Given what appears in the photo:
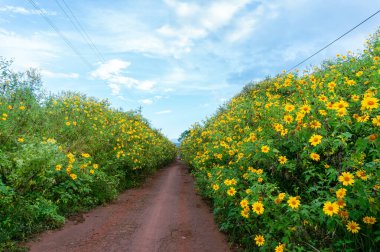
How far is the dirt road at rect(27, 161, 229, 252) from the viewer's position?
555 centimetres

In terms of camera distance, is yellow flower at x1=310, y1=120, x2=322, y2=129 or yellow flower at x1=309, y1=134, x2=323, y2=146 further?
yellow flower at x1=310, y1=120, x2=322, y2=129

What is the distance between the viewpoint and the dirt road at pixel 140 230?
5.55m

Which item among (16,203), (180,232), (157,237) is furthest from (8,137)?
(180,232)

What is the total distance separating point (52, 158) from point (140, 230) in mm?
2494

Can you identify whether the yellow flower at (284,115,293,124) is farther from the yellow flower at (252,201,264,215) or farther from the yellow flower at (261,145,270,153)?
the yellow flower at (252,201,264,215)

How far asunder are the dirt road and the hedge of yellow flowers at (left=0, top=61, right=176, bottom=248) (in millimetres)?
464

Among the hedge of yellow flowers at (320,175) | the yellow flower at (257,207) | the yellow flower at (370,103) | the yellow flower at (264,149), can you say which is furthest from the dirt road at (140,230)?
the yellow flower at (370,103)

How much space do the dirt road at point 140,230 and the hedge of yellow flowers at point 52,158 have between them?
0.46 metres

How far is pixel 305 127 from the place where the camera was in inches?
151

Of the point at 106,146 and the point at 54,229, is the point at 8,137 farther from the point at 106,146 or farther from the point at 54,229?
the point at 106,146

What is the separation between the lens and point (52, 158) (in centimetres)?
598

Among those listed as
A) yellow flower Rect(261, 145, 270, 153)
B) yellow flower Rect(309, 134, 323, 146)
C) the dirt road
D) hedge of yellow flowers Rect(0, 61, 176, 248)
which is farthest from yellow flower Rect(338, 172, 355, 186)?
hedge of yellow flowers Rect(0, 61, 176, 248)

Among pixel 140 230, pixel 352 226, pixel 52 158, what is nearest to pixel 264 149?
pixel 352 226

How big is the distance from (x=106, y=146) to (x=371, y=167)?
372 inches
